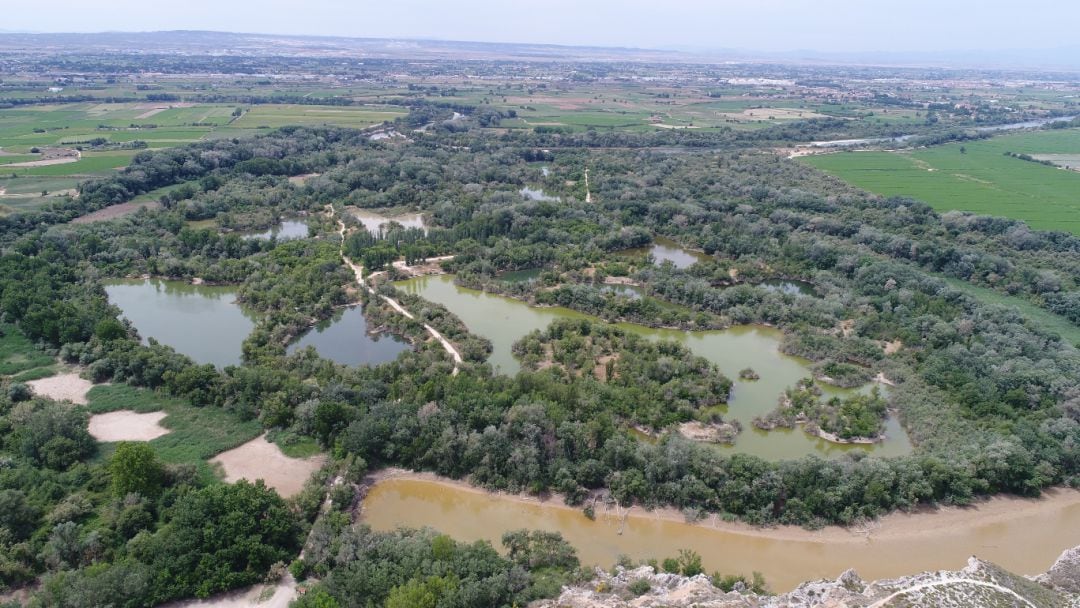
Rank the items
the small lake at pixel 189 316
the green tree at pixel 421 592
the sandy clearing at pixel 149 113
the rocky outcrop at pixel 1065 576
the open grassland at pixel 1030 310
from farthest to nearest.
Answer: the sandy clearing at pixel 149 113
the open grassland at pixel 1030 310
the small lake at pixel 189 316
the rocky outcrop at pixel 1065 576
the green tree at pixel 421 592

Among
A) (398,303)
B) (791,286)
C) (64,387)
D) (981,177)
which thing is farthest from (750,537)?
(981,177)

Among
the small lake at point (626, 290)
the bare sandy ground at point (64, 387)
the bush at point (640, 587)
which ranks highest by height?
the small lake at point (626, 290)

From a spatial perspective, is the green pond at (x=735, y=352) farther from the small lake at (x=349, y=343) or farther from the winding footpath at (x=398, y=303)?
the small lake at (x=349, y=343)

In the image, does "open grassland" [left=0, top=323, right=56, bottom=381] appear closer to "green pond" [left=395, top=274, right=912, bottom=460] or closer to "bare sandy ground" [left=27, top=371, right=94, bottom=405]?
"bare sandy ground" [left=27, top=371, right=94, bottom=405]

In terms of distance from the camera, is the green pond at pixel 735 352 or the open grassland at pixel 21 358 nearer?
the green pond at pixel 735 352

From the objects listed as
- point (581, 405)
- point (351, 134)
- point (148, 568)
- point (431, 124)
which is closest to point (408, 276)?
point (581, 405)

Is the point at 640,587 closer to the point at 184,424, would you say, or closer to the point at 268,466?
the point at 268,466

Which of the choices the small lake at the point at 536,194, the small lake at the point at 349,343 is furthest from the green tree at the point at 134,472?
the small lake at the point at 536,194

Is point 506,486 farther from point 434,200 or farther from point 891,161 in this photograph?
point 891,161
